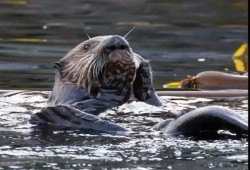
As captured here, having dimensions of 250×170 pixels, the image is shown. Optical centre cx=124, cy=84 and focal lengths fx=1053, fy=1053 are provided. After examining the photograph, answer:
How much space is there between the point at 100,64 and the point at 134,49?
15.6ft

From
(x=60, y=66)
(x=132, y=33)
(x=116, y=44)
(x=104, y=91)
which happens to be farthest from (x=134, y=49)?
(x=116, y=44)

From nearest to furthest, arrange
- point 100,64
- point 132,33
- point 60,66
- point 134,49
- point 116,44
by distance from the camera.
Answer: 1. point 116,44
2. point 100,64
3. point 60,66
4. point 134,49
5. point 132,33

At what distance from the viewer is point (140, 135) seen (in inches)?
231

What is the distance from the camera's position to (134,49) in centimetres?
1120

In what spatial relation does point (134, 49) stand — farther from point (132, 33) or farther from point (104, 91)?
point (104, 91)

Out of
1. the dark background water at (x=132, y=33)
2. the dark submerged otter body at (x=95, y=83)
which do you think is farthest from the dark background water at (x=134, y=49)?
the dark submerged otter body at (x=95, y=83)

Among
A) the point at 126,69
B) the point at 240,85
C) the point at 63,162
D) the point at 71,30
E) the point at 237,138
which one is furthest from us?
the point at 71,30

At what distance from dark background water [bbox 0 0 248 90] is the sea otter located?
1560 millimetres

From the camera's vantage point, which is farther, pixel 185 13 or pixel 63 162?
pixel 185 13

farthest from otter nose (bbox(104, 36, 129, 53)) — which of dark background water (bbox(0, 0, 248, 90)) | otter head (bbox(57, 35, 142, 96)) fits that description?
dark background water (bbox(0, 0, 248, 90))

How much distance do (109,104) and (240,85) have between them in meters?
1.68

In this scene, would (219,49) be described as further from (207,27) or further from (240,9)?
(240,9)

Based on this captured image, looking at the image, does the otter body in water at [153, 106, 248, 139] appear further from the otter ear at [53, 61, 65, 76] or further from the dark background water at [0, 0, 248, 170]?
the otter ear at [53, 61, 65, 76]

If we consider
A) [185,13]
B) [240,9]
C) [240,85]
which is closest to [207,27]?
[185,13]
